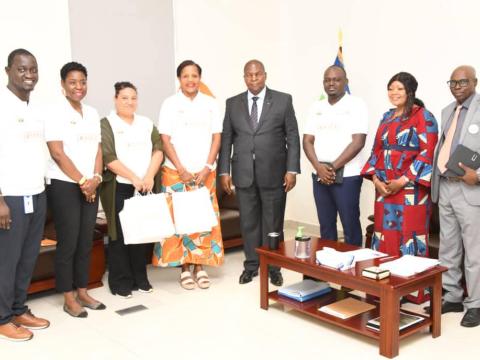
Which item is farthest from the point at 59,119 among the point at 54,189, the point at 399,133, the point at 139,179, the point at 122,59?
the point at 399,133

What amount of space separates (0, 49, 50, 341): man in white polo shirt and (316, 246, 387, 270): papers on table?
5.59 feet

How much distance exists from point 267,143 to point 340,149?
551 mm

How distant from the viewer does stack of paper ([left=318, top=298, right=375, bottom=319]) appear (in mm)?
3127

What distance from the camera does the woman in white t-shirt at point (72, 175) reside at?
3334 millimetres

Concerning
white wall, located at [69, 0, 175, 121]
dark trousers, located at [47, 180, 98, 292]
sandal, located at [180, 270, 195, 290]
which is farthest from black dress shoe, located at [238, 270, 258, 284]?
white wall, located at [69, 0, 175, 121]

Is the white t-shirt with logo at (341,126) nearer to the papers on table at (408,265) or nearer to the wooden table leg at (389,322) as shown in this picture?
the papers on table at (408,265)

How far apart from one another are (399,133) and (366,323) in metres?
1.21

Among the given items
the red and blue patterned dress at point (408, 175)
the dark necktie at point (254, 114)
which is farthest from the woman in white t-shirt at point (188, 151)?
the red and blue patterned dress at point (408, 175)

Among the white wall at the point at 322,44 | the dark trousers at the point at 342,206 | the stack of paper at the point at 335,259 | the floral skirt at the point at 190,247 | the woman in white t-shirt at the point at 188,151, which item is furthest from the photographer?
the white wall at the point at 322,44

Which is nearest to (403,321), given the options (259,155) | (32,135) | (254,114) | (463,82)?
(463,82)

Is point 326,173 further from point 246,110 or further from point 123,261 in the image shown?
→ point 123,261

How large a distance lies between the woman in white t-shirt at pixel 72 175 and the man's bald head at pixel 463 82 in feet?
7.49

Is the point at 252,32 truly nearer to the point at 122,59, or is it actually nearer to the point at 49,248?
the point at 122,59

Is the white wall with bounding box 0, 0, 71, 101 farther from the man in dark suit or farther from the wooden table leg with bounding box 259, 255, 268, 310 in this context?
the wooden table leg with bounding box 259, 255, 268, 310
